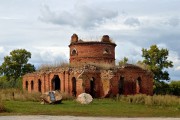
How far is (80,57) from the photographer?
44562 millimetres

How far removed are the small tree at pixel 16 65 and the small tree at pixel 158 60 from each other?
2035 centimetres

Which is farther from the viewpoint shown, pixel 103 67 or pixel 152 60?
pixel 152 60

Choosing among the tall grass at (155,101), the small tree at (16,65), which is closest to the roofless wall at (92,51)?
the tall grass at (155,101)

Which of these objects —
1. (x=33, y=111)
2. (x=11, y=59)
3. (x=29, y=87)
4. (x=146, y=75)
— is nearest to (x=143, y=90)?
(x=146, y=75)

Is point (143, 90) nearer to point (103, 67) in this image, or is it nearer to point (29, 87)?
point (103, 67)

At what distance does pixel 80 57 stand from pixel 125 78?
7227 millimetres

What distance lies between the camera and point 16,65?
5978 centimetres

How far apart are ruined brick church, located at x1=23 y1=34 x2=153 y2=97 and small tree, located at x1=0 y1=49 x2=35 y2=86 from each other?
14.7 m

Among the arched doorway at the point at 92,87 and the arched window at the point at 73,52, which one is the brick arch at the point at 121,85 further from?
the arched window at the point at 73,52

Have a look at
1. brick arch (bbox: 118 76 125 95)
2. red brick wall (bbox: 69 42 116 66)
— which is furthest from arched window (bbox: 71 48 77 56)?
brick arch (bbox: 118 76 125 95)

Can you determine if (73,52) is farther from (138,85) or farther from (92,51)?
(138,85)

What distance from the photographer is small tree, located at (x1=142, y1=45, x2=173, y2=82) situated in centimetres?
5006

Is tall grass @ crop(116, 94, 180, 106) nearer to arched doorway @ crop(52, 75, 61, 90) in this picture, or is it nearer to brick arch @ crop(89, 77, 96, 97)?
brick arch @ crop(89, 77, 96, 97)

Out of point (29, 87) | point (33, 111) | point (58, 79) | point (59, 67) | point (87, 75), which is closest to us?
point (33, 111)
